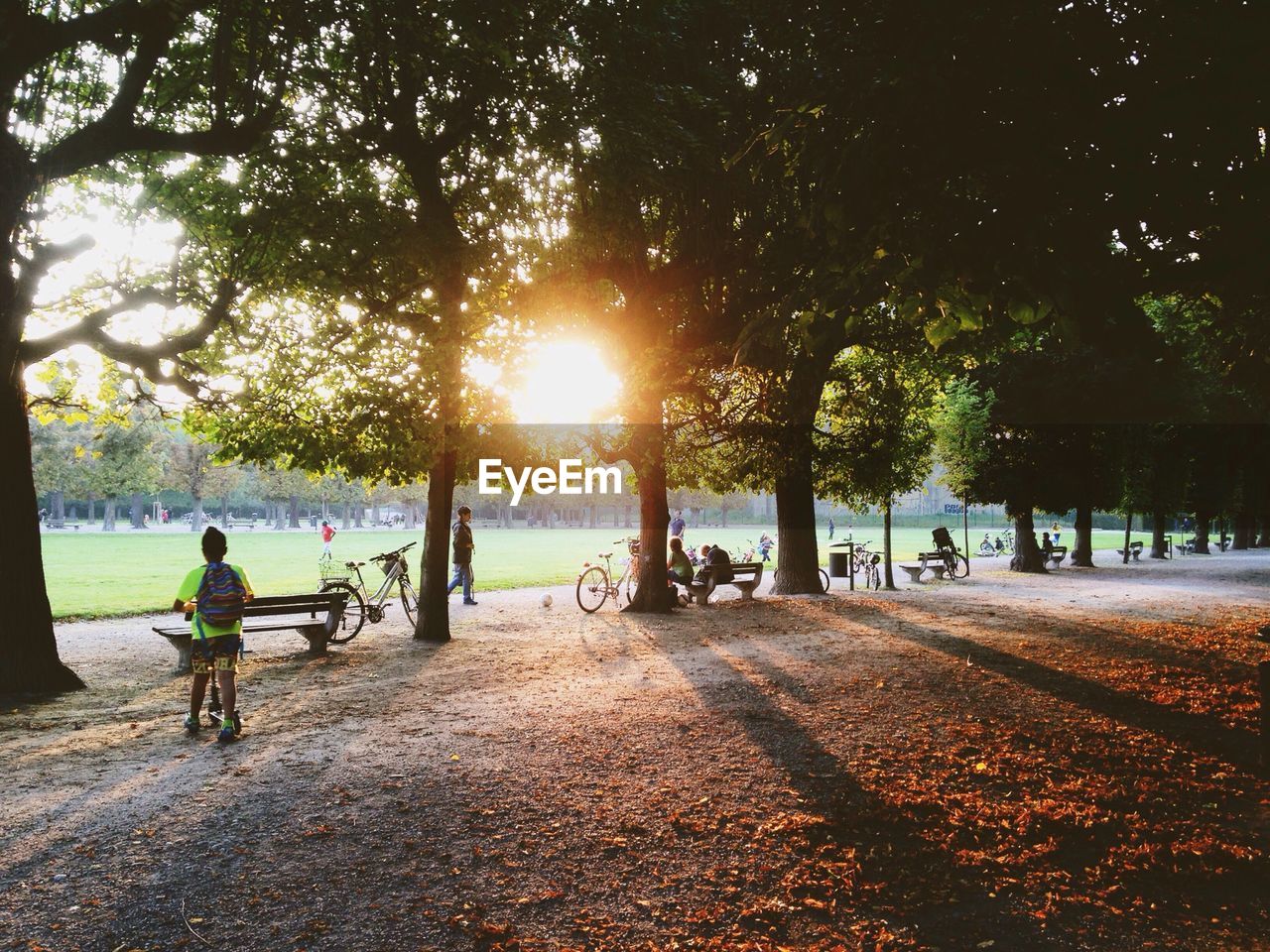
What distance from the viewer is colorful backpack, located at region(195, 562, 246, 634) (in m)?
7.13

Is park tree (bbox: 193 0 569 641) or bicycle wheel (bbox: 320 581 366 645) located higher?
park tree (bbox: 193 0 569 641)

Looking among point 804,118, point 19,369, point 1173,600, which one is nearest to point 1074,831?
point 804,118

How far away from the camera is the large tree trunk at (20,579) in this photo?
30.2ft

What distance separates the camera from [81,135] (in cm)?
843

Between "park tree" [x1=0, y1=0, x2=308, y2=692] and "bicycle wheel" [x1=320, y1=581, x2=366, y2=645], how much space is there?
152 inches

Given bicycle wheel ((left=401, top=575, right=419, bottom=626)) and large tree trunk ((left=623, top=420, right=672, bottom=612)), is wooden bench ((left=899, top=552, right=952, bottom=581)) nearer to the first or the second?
large tree trunk ((left=623, top=420, right=672, bottom=612))

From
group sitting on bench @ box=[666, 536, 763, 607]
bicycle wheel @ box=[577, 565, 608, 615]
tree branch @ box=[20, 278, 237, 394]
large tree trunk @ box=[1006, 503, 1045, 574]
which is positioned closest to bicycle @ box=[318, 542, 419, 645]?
bicycle wheel @ box=[577, 565, 608, 615]

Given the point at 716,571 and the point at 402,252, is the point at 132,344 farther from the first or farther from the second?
the point at 716,571

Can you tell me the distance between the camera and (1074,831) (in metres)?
4.75

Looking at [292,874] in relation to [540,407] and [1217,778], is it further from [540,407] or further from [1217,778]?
[540,407]

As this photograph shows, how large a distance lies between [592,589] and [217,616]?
997 cm

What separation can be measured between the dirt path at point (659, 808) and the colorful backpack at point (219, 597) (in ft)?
3.73

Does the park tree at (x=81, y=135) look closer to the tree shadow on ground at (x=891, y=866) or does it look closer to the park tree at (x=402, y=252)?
the park tree at (x=402, y=252)

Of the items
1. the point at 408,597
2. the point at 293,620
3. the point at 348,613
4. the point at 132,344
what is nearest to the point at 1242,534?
the point at 408,597
